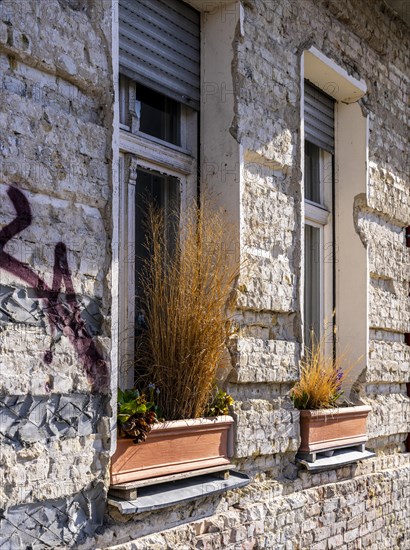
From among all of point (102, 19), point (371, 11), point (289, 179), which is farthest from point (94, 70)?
point (371, 11)

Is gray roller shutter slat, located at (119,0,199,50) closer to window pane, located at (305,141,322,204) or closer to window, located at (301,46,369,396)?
window, located at (301,46,369,396)

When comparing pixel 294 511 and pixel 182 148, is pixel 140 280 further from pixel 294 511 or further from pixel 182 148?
pixel 294 511

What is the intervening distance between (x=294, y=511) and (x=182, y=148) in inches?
92.3

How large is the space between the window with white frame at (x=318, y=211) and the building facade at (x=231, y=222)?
2 centimetres

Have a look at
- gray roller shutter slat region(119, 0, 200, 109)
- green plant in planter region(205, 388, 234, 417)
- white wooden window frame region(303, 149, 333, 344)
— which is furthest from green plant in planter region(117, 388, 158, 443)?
white wooden window frame region(303, 149, 333, 344)

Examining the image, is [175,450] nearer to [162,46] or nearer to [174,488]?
[174,488]

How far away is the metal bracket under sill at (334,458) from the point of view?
201 inches

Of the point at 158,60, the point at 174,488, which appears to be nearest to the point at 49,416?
the point at 174,488

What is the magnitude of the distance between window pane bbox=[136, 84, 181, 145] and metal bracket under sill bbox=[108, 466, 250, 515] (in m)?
1.92

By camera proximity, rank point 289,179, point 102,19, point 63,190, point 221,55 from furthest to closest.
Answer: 1. point 289,179
2. point 221,55
3. point 102,19
4. point 63,190

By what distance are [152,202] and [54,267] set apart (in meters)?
1.25

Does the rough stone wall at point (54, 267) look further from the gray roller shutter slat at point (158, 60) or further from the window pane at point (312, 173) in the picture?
the window pane at point (312, 173)

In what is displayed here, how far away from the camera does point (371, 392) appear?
20.5 feet

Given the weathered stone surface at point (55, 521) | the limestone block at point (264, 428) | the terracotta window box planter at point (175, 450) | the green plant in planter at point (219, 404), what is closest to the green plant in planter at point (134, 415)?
the terracotta window box planter at point (175, 450)
